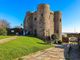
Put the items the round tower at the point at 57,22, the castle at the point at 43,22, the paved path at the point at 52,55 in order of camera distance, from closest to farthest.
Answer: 1. the paved path at the point at 52,55
2. the castle at the point at 43,22
3. the round tower at the point at 57,22

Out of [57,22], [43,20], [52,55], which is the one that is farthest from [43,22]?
[52,55]

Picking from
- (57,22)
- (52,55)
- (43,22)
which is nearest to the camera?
(52,55)

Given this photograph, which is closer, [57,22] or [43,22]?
[43,22]

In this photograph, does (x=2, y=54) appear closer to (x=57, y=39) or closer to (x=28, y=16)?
(x=57, y=39)

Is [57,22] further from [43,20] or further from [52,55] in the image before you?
[52,55]

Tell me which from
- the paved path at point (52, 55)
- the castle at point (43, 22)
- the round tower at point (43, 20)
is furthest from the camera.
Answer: the castle at point (43, 22)

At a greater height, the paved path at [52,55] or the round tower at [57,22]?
the round tower at [57,22]

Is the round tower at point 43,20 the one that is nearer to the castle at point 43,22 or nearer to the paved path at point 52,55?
the castle at point 43,22

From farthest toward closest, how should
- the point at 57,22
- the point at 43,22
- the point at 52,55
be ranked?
the point at 57,22 → the point at 43,22 → the point at 52,55

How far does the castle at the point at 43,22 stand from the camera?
44.2 metres

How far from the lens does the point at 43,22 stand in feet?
144

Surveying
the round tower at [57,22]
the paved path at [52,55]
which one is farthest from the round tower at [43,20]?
the paved path at [52,55]

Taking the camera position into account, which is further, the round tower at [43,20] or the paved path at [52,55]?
the round tower at [43,20]

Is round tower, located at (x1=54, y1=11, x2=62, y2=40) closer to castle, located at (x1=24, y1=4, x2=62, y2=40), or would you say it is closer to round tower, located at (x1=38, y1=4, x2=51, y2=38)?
castle, located at (x1=24, y1=4, x2=62, y2=40)
